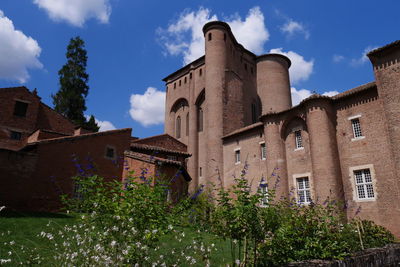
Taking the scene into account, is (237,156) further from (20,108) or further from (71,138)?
(20,108)

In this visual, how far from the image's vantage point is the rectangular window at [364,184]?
14409 millimetres

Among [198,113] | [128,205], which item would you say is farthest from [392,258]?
[198,113]

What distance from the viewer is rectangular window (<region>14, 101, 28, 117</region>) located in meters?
25.3

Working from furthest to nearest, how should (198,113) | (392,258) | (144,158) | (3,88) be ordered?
(198,113) < (3,88) < (144,158) < (392,258)

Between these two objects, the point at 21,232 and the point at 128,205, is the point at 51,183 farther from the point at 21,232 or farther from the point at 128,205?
the point at 128,205

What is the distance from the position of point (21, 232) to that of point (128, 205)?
7441 mm

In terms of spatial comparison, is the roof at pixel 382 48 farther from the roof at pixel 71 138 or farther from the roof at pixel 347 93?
the roof at pixel 71 138

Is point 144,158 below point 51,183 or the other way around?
the other way around

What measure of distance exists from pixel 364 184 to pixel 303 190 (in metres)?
3.82

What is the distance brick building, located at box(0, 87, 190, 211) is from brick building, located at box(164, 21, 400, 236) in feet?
14.8

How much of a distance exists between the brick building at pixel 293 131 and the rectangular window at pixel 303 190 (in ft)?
0.22

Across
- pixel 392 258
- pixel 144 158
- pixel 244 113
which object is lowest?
pixel 392 258

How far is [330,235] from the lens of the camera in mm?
5984

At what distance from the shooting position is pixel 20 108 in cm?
2564
